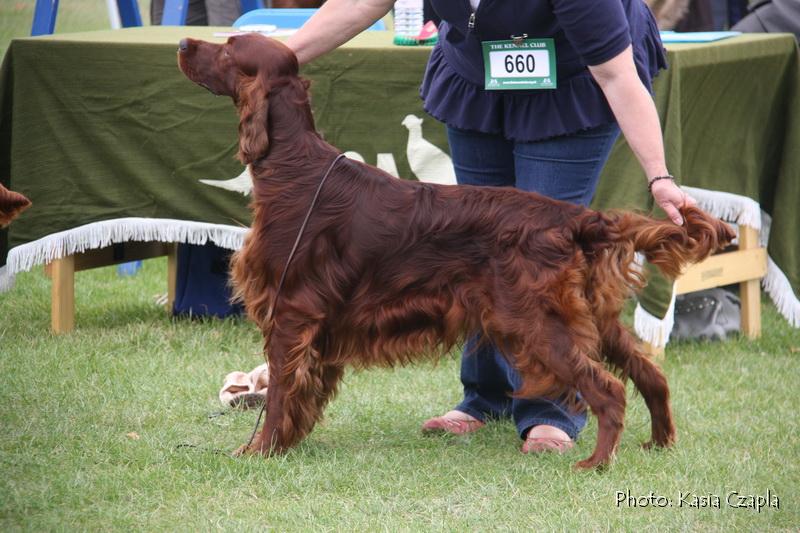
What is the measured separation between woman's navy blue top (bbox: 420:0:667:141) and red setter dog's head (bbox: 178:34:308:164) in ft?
1.44

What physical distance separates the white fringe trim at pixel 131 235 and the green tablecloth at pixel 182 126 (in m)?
0.03

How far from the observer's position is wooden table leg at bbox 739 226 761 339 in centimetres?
452

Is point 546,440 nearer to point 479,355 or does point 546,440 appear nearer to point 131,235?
point 479,355

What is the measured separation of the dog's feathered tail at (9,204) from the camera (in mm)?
2977

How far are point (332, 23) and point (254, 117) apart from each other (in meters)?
0.41

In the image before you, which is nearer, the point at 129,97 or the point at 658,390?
the point at 658,390

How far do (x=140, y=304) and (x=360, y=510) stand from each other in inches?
109

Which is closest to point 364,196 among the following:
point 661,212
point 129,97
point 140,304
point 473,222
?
point 473,222

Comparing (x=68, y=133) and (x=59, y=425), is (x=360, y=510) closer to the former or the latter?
(x=59, y=425)

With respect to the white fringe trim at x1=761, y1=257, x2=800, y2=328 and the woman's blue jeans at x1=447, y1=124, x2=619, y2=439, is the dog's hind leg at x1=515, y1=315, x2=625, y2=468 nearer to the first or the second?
the woman's blue jeans at x1=447, y1=124, x2=619, y2=439

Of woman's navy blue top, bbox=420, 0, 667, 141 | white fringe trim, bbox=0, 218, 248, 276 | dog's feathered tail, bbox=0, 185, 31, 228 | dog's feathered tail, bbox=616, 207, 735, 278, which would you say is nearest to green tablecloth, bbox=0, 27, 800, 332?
white fringe trim, bbox=0, 218, 248, 276

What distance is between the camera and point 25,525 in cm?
241

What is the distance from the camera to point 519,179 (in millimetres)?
3072

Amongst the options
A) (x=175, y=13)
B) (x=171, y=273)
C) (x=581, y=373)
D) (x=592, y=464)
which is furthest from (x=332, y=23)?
(x=175, y=13)
